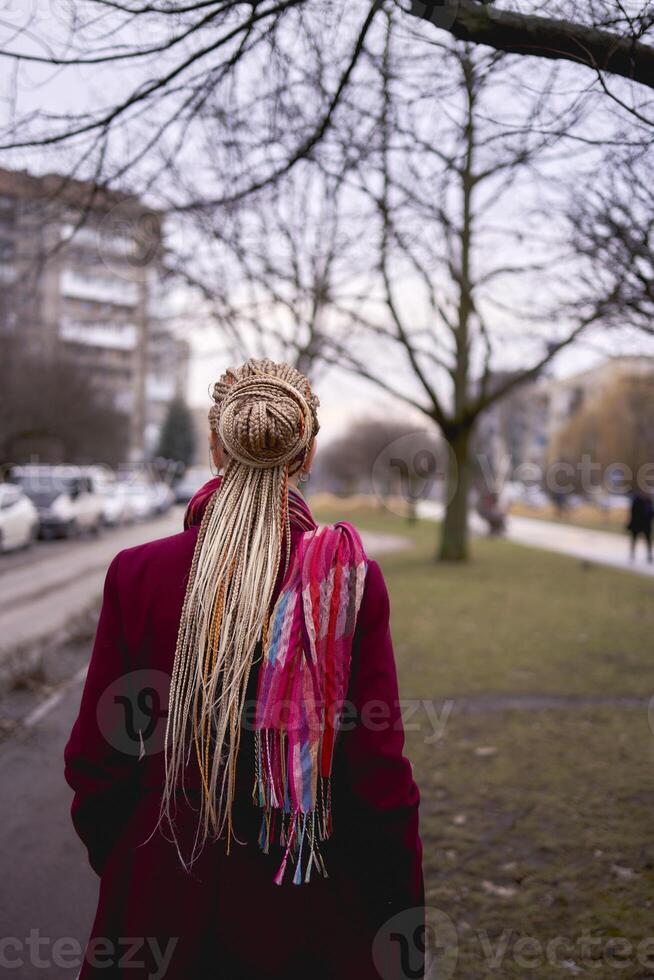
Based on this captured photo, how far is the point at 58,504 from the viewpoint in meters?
22.2

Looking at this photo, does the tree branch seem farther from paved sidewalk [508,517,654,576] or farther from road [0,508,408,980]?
paved sidewalk [508,517,654,576]

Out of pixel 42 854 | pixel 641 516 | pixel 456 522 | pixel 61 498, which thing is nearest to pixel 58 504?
pixel 61 498

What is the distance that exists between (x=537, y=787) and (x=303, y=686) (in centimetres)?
373

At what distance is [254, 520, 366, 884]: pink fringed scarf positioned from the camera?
1.76 metres

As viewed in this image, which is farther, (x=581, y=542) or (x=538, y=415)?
(x=538, y=415)

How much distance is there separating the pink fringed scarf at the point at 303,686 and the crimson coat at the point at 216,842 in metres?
0.04

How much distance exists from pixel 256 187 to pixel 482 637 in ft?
22.0

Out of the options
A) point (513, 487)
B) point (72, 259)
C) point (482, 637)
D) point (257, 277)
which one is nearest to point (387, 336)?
point (257, 277)

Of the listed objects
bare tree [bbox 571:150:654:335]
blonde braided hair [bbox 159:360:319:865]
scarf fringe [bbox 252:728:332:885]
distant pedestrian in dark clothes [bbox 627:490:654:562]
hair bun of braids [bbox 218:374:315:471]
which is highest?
bare tree [bbox 571:150:654:335]

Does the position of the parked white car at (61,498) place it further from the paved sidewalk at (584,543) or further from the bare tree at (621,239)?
the bare tree at (621,239)

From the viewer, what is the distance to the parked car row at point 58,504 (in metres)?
18.8

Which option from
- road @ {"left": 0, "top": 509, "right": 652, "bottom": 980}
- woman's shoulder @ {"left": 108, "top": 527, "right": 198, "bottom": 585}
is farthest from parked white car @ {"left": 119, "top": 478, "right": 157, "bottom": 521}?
woman's shoulder @ {"left": 108, "top": 527, "right": 198, "bottom": 585}

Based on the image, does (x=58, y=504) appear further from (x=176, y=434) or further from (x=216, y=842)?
(x=176, y=434)

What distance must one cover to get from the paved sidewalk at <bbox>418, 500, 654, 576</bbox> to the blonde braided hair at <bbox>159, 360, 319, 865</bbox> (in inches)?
674
